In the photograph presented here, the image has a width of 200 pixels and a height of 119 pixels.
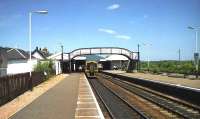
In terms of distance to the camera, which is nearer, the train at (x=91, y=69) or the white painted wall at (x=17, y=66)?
the white painted wall at (x=17, y=66)

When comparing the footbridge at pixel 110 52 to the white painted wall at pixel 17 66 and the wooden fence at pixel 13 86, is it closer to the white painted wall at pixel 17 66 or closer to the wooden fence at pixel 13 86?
the white painted wall at pixel 17 66

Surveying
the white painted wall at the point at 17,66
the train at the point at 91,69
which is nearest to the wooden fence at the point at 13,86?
the white painted wall at the point at 17,66

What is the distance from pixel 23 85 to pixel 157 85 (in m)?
13.0

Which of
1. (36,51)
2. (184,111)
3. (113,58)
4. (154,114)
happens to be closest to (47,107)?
(154,114)

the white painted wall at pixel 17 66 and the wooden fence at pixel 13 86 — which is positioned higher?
the white painted wall at pixel 17 66

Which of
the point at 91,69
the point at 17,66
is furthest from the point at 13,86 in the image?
the point at 91,69

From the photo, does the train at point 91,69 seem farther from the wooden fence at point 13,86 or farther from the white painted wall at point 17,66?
the wooden fence at point 13,86

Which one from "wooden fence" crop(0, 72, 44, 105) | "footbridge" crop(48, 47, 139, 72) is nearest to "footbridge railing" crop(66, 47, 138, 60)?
"footbridge" crop(48, 47, 139, 72)

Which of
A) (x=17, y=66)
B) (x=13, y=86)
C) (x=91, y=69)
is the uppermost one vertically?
(x=17, y=66)

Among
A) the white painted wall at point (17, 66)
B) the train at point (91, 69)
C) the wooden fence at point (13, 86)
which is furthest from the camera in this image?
the train at point (91, 69)

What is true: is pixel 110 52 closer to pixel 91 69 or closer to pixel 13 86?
pixel 91 69

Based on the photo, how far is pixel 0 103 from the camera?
22.5m

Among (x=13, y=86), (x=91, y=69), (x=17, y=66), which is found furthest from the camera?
(x=91, y=69)

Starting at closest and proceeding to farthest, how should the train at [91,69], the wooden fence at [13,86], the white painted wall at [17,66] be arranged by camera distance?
the wooden fence at [13,86]
the white painted wall at [17,66]
the train at [91,69]
